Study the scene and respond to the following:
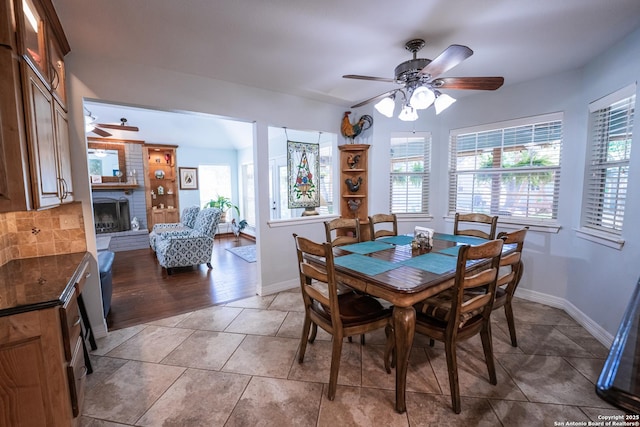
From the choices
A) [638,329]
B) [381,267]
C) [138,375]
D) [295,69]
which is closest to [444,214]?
[381,267]

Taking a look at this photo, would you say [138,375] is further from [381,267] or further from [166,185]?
[166,185]

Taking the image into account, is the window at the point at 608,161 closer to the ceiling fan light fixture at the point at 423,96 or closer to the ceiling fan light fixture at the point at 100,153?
the ceiling fan light fixture at the point at 423,96

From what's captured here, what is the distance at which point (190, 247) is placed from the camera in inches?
173

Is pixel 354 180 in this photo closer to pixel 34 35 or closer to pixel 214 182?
pixel 34 35

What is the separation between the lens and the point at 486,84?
2.05 m

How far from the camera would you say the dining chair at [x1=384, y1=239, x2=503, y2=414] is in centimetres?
158

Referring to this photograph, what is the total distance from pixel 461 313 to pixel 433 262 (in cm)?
45

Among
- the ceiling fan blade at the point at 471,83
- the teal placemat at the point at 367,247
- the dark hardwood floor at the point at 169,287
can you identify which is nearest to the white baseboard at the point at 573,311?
the teal placemat at the point at 367,247

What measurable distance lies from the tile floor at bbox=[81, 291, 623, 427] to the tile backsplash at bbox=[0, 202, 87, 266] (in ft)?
A: 3.01

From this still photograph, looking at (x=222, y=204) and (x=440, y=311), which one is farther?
(x=222, y=204)

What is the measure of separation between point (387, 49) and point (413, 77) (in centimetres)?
51

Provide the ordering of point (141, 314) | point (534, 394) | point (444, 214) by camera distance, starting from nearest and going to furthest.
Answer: point (534, 394)
point (141, 314)
point (444, 214)

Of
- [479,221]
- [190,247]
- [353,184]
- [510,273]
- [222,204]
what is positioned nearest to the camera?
[510,273]

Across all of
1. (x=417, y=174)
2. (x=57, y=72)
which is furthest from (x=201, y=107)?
(x=417, y=174)
